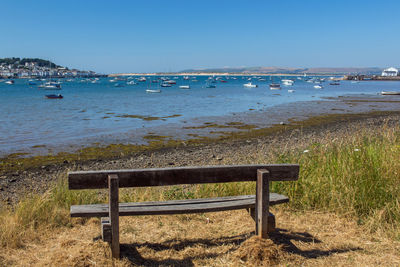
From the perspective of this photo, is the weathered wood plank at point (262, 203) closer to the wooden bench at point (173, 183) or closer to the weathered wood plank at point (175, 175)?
the wooden bench at point (173, 183)

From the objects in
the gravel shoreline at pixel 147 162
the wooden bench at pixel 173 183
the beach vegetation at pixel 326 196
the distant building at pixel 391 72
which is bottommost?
the gravel shoreline at pixel 147 162

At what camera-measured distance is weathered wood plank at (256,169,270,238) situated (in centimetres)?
421

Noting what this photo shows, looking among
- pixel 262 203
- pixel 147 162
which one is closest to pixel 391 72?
pixel 147 162

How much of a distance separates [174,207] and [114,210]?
30.5 inches

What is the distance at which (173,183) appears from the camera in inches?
161

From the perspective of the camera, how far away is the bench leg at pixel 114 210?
3.87m

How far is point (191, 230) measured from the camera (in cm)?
520

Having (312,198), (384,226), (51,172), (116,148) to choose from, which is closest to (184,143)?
(116,148)

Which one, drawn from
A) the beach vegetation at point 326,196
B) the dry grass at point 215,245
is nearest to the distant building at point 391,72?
the beach vegetation at point 326,196

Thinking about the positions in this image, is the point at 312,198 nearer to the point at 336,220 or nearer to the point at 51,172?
the point at 336,220

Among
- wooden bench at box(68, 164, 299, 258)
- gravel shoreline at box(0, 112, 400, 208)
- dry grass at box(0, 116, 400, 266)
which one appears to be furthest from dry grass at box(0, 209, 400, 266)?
gravel shoreline at box(0, 112, 400, 208)

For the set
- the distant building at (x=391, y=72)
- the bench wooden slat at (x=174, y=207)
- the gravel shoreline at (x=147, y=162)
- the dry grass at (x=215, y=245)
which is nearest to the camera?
the dry grass at (x=215, y=245)

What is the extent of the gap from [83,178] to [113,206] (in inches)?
17.2

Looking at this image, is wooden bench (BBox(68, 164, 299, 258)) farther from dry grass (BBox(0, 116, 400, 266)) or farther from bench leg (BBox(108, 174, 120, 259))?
dry grass (BBox(0, 116, 400, 266))
